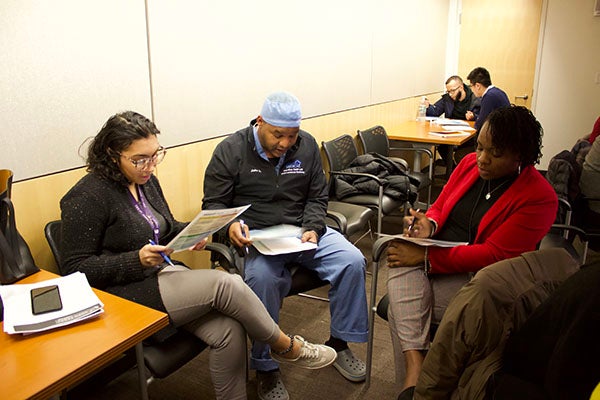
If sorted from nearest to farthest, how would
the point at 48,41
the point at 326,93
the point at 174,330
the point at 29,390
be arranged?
the point at 29,390 → the point at 174,330 → the point at 48,41 → the point at 326,93

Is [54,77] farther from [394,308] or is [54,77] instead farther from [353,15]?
[353,15]

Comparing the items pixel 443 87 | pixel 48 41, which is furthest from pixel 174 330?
pixel 443 87

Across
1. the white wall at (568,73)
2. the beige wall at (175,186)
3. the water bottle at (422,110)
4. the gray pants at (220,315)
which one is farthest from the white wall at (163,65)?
the white wall at (568,73)

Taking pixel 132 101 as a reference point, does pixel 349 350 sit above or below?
below

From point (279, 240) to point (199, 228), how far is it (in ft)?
2.08

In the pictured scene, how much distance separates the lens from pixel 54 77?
1860 mm

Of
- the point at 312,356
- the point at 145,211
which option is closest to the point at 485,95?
the point at 312,356

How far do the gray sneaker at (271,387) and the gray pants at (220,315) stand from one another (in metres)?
0.29

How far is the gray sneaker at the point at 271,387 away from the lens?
82.2 inches

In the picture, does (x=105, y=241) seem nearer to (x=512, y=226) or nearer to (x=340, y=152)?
(x=512, y=226)

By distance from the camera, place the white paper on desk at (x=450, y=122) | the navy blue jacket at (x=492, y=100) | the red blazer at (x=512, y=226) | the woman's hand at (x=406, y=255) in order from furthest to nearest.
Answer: the white paper on desk at (x=450, y=122), the navy blue jacket at (x=492, y=100), the woman's hand at (x=406, y=255), the red blazer at (x=512, y=226)

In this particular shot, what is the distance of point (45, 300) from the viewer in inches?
52.5

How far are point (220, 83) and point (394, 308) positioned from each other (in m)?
1.50

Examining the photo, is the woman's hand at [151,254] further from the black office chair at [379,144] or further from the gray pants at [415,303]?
the black office chair at [379,144]
